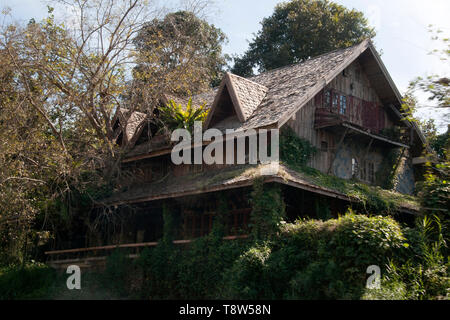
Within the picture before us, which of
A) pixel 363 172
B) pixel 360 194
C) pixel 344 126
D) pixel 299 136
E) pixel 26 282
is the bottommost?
pixel 26 282

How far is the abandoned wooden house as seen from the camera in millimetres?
19094

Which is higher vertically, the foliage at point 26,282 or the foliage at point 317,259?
the foliage at point 317,259

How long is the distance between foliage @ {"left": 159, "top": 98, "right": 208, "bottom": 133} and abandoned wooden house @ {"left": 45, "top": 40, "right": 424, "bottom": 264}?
890 millimetres

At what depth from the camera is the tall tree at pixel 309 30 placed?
38906 mm

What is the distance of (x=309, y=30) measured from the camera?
39156 millimetres

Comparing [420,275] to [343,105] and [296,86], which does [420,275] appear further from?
[343,105]

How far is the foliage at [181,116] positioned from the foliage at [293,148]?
3864 mm

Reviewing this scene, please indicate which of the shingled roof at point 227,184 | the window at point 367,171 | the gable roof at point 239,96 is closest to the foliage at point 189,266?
the shingled roof at point 227,184

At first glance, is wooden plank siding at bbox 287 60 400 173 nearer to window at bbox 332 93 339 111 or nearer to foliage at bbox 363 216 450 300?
window at bbox 332 93 339 111

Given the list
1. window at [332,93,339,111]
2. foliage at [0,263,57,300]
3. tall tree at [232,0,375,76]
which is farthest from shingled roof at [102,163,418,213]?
tall tree at [232,0,375,76]

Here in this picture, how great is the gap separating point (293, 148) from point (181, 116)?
5.14 meters

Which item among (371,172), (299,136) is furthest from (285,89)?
(371,172)

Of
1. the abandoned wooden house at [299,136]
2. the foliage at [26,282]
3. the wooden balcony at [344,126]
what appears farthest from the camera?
the wooden balcony at [344,126]

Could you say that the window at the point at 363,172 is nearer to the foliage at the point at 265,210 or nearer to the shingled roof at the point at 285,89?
the shingled roof at the point at 285,89
